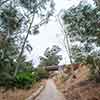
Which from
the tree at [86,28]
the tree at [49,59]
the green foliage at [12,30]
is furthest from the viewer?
the tree at [49,59]

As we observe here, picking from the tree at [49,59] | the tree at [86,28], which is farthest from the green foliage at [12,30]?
the tree at [49,59]

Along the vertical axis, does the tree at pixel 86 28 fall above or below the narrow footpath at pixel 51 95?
above

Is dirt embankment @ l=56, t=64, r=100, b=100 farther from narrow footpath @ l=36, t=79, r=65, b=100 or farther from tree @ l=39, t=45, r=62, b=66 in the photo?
tree @ l=39, t=45, r=62, b=66

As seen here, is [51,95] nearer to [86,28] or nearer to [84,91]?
[84,91]

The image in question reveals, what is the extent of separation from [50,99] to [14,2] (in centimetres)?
676

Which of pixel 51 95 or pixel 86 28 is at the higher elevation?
pixel 86 28

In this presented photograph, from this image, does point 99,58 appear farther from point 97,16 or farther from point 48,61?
point 48,61

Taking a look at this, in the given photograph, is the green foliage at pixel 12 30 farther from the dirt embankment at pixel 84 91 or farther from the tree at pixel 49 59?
the tree at pixel 49 59

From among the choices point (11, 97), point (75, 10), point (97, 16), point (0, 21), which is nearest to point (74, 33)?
point (75, 10)

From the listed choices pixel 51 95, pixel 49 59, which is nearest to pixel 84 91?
pixel 51 95

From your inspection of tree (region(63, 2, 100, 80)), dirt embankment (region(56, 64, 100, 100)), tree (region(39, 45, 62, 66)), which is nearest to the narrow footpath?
dirt embankment (region(56, 64, 100, 100))

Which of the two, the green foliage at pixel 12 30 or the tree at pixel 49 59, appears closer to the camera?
the green foliage at pixel 12 30

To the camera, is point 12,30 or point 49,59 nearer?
point 12,30

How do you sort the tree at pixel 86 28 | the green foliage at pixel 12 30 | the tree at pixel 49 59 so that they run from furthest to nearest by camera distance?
the tree at pixel 49 59
the tree at pixel 86 28
the green foliage at pixel 12 30
